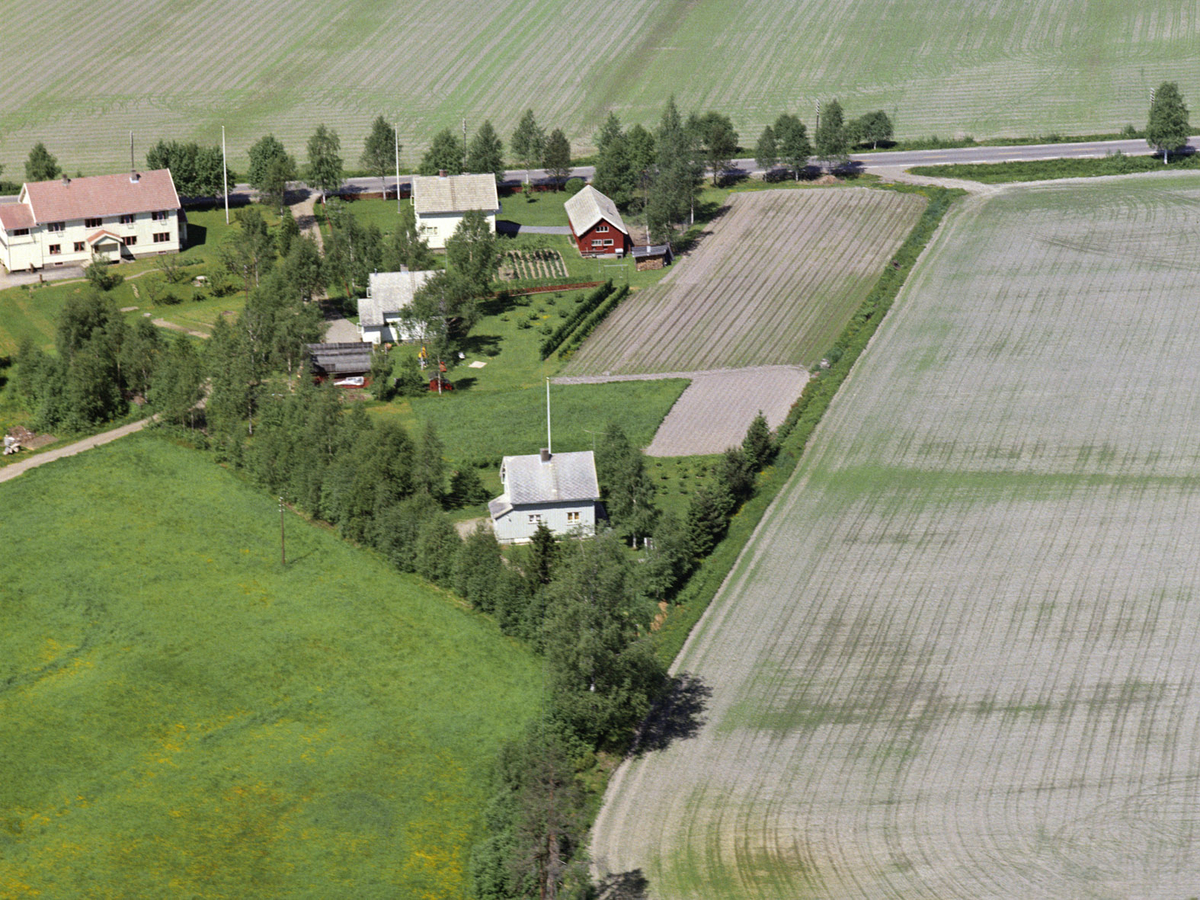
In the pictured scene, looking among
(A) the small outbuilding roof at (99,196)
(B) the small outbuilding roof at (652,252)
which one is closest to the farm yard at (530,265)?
(B) the small outbuilding roof at (652,252)

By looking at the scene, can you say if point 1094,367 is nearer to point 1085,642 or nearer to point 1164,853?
point 1085,642

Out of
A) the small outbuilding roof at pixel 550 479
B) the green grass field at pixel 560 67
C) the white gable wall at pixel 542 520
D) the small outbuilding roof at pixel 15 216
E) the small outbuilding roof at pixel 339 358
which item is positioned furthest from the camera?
the green grass field at pixel 560 67

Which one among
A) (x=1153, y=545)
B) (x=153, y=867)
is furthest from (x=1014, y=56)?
(x=153, y=867)

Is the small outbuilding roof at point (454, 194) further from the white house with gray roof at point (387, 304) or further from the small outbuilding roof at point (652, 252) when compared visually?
the white house with gray roof at point (387, 304)

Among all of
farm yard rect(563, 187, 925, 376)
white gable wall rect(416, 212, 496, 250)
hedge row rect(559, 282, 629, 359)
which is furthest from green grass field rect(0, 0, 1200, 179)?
hedge row rect(559, 282, 629, 359)

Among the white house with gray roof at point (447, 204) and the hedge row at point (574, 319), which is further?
the white house with gray roof at point (447, 204)

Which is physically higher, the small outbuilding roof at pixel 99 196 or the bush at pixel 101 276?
the small outbuilding roof at pixel 99 196

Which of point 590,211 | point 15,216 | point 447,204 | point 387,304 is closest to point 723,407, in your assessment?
point 387,304
